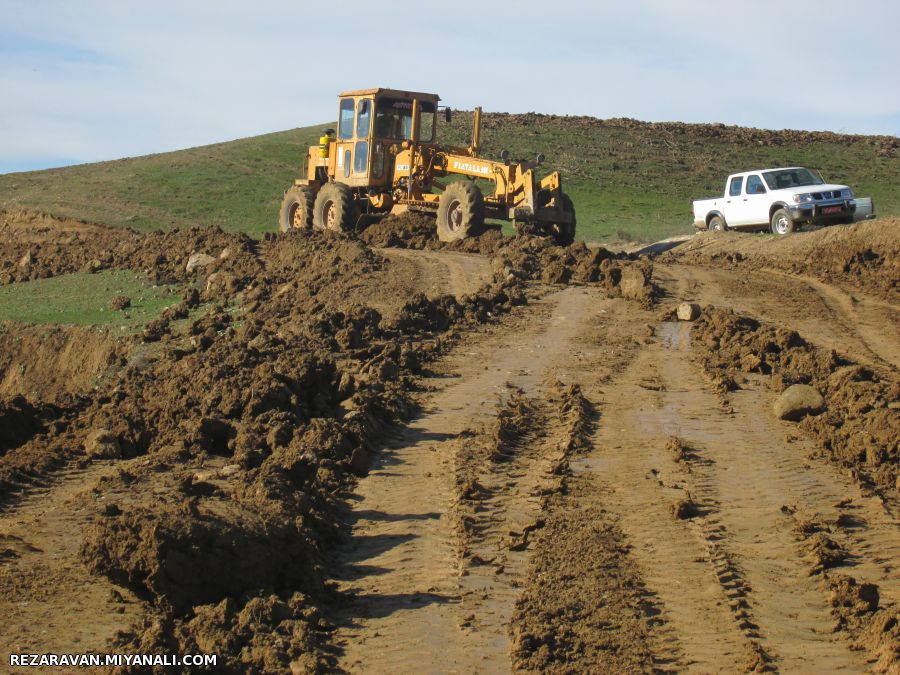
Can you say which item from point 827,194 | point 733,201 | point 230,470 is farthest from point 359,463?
point 733,201

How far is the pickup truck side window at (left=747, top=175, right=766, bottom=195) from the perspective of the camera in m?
24.7

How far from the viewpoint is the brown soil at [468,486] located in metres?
6.11

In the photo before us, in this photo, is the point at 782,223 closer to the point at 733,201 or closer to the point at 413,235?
the point at 733,201

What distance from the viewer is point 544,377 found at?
11953mm

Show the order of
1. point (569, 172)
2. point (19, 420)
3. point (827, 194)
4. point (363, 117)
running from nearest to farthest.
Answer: point (19, 420), point (363, 117), point (827, 194), point (569, 172)

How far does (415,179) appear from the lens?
22.9 meters

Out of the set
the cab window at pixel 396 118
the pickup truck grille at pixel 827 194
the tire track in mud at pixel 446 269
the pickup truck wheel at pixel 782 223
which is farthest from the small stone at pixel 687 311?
the pickup truck grille at pixel 827 194

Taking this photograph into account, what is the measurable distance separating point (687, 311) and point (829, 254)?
707 centimetres

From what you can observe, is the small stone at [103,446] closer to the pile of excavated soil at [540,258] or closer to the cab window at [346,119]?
the pile of excavated soil at [540,258]

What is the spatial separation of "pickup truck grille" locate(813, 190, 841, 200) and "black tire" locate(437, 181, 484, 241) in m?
7.82

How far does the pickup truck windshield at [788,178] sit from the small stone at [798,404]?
15.0 meters

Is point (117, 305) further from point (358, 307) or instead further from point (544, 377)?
point (544, 377)

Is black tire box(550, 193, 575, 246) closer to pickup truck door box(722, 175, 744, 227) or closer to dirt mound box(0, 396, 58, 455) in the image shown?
pickup truck door box(722, 175, 744, 227)

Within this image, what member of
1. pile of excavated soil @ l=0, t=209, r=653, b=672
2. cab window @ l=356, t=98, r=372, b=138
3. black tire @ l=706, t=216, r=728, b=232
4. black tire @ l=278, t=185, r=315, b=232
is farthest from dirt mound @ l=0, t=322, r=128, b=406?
black tire @ l=706, t=216, r=728, b=232
